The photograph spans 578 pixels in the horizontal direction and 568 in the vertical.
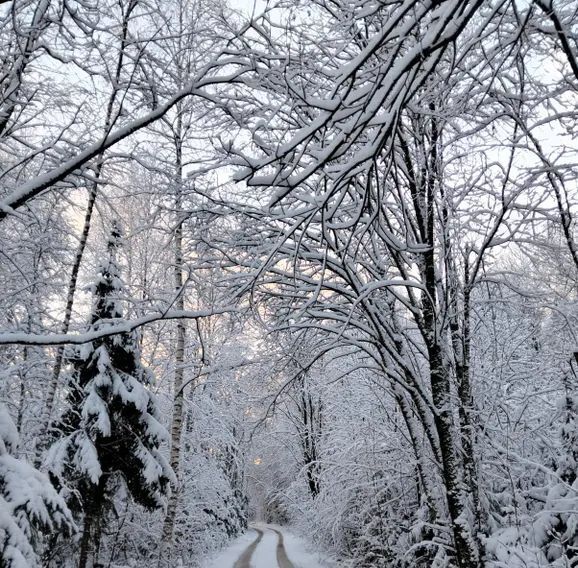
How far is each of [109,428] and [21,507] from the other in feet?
18.1

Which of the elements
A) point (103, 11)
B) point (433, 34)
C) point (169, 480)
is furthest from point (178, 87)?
point (169, 480)

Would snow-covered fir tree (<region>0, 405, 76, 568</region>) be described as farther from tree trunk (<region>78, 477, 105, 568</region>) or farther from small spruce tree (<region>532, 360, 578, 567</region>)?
tree trunk (<region>78, 477, 105, 568</region>)

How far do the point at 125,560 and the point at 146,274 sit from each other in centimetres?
851

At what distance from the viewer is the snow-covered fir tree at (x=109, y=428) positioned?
30.5 feet

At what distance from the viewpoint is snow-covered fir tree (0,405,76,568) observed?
370cm

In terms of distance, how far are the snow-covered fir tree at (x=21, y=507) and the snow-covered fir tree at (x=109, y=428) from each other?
4.91 metres

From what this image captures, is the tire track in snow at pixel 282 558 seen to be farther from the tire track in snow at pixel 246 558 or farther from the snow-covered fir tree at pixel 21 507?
the snow-covered fir tree at pixel 21 507

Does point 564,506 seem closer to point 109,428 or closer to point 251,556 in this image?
point 109,428

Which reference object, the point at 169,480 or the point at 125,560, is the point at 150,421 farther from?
the point at 125,560

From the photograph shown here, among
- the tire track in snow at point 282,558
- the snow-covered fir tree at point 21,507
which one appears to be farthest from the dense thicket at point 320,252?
the tire track in snow at point 282,558

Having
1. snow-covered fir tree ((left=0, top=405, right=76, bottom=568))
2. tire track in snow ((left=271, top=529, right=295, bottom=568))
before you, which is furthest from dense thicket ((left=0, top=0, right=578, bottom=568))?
Answer: tire track in snow ((left=271, top=529, right=295, bottom=568))

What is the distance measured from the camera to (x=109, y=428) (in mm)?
9391

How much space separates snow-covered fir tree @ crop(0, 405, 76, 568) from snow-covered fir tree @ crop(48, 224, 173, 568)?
4.91m

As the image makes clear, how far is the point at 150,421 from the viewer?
10.2 m
